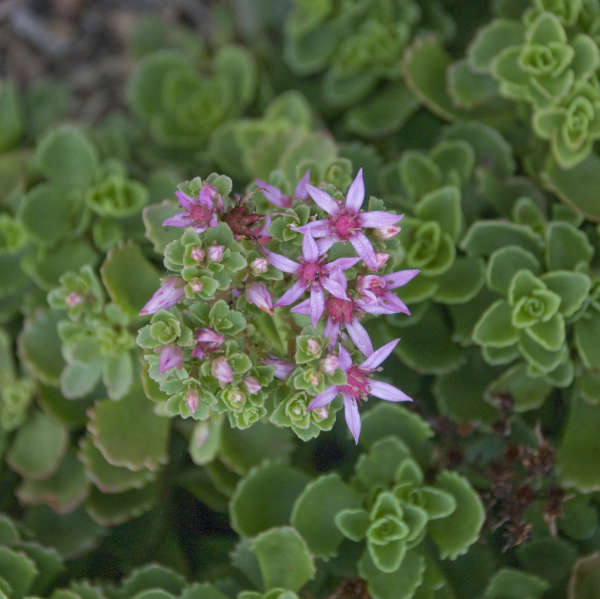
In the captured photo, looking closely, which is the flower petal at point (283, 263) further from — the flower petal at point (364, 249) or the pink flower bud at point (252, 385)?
the pink flower bud at point (252, 385)

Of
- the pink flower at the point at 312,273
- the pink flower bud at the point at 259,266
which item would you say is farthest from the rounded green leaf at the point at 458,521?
the pink flower bud at the point at 259,266

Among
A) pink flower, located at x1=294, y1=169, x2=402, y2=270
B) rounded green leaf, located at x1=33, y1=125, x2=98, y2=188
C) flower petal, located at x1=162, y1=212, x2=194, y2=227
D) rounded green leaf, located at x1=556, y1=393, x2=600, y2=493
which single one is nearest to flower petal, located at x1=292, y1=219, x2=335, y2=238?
pink flower, located at x1=294, y1=169, x2=402, y2=270

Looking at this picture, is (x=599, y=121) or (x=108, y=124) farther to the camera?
(x=108, y=124)

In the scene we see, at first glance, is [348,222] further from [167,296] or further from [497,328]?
[497,328]

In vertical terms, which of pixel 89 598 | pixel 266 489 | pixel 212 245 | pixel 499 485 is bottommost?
pixel 89 598

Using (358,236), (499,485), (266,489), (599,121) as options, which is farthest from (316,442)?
(599,121)

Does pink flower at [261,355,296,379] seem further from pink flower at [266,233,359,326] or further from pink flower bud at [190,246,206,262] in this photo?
pink flower bud at [190,246,206,262]

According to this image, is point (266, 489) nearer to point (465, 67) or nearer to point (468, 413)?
point (468, 413)
